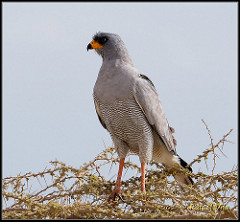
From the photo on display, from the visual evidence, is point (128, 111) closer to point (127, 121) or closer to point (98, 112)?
point (127, 121)

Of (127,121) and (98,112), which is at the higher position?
(98,112)

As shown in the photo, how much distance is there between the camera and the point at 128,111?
12.4ft

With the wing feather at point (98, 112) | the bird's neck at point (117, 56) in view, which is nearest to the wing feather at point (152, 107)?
the bird's neck at point (117, 56)

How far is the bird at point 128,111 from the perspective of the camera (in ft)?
12.3

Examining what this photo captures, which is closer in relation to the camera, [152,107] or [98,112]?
[152,107]

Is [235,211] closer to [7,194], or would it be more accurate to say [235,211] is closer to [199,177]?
[199,177]

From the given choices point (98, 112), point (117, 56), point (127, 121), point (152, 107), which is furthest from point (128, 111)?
point (117, 56)

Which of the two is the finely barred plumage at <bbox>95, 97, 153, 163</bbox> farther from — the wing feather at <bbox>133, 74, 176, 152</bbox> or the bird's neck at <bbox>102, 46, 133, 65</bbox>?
the bird's neck at <bbox>102, 46, 133, 65</bbox>

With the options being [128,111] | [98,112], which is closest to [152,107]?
[128,111]

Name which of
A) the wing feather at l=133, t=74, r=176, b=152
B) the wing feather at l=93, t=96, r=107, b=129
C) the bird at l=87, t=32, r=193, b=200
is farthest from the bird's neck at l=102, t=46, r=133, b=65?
the wing feather at l=93, t=96, r=107, b=129

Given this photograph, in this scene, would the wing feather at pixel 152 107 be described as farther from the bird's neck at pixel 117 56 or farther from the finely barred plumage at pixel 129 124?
the bird's neck at pixel 117 56

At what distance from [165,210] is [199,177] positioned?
95cm

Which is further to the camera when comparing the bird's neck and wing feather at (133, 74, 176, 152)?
the bird's neck

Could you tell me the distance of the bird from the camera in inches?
148
